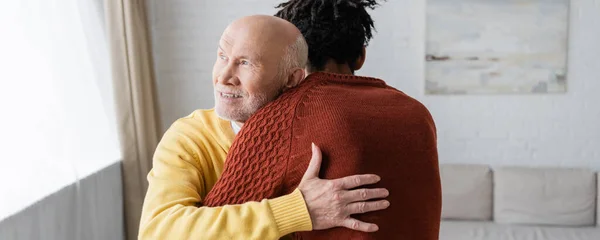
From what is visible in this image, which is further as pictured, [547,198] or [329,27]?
[547,198]

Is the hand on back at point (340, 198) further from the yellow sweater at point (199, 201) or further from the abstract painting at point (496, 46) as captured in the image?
the abstract painting at point (496, 46)

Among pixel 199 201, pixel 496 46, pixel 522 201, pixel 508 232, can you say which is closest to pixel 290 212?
pixel 199 201

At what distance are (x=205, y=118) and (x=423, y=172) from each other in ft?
1.48

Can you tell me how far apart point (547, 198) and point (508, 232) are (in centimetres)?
35

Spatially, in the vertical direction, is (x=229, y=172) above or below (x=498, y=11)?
below

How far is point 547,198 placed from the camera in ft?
11.2

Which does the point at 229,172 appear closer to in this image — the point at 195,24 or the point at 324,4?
the point at 324,4

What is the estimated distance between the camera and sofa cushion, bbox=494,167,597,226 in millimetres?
3404

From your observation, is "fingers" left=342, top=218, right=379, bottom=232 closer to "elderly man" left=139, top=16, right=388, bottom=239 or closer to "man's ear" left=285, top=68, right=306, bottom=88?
"elderly man" left=139, top=16, right=388, bottom=239

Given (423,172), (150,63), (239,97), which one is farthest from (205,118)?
(150,63)

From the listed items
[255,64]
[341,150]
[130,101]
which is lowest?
[130,101]

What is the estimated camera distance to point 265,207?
2.98 feet

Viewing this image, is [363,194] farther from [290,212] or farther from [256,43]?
[256,43]

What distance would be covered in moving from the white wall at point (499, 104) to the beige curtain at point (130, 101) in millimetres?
666
